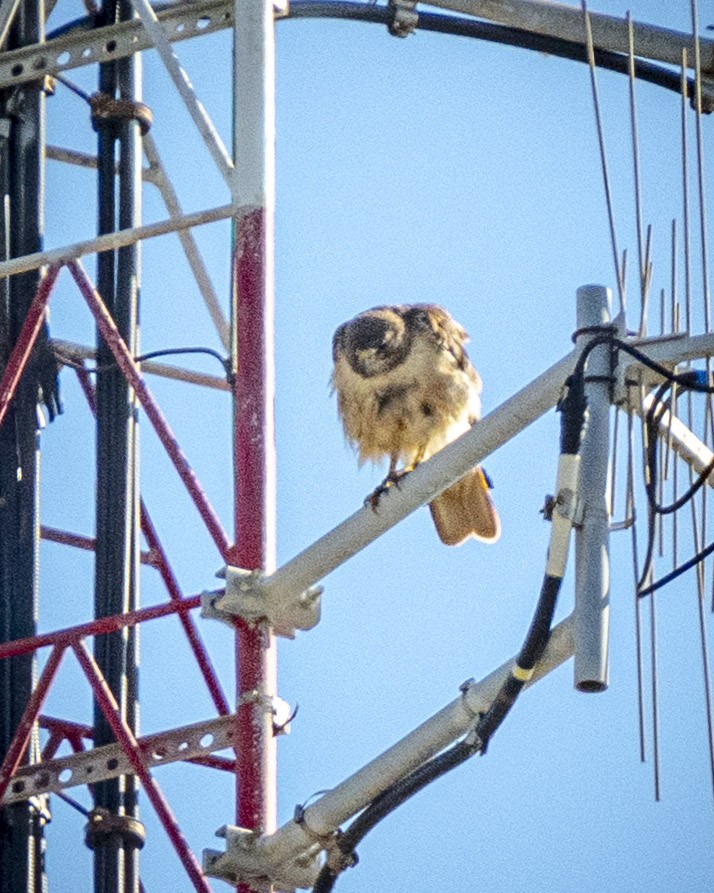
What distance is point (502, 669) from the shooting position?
5750mm

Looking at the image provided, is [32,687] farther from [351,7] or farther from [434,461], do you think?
[351,7]

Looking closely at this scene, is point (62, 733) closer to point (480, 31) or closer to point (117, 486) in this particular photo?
point (117, 486)

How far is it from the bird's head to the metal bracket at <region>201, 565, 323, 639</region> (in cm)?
248

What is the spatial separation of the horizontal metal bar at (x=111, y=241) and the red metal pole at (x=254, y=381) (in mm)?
104

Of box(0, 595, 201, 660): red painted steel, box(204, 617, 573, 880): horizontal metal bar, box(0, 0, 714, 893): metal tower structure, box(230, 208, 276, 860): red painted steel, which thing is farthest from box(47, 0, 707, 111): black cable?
box(204, 617, 573, 880): horizontal metal bar

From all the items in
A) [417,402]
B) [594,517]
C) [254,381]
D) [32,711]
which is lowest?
[594,517]

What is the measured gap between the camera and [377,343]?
903 cm

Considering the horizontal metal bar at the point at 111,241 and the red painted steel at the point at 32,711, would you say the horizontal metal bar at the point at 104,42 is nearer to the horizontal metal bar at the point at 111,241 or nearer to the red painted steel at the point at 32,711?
the horizontal metal bar at the point at 111,241

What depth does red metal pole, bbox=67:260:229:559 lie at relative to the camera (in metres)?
7.19

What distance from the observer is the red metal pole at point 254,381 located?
6.68 meters

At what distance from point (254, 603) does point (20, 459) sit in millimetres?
1531

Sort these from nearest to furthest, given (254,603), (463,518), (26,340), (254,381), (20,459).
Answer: (254,603), (254,381), (26,340), (20,459), (463,518)

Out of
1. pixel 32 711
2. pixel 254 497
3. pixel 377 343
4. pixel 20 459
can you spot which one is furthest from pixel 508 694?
pixel 377 343

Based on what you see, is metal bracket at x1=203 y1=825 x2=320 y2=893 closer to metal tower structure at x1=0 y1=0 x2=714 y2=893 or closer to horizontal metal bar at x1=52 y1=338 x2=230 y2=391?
metal tower structure at x1=0 y1=0 x2=714 y2=893
